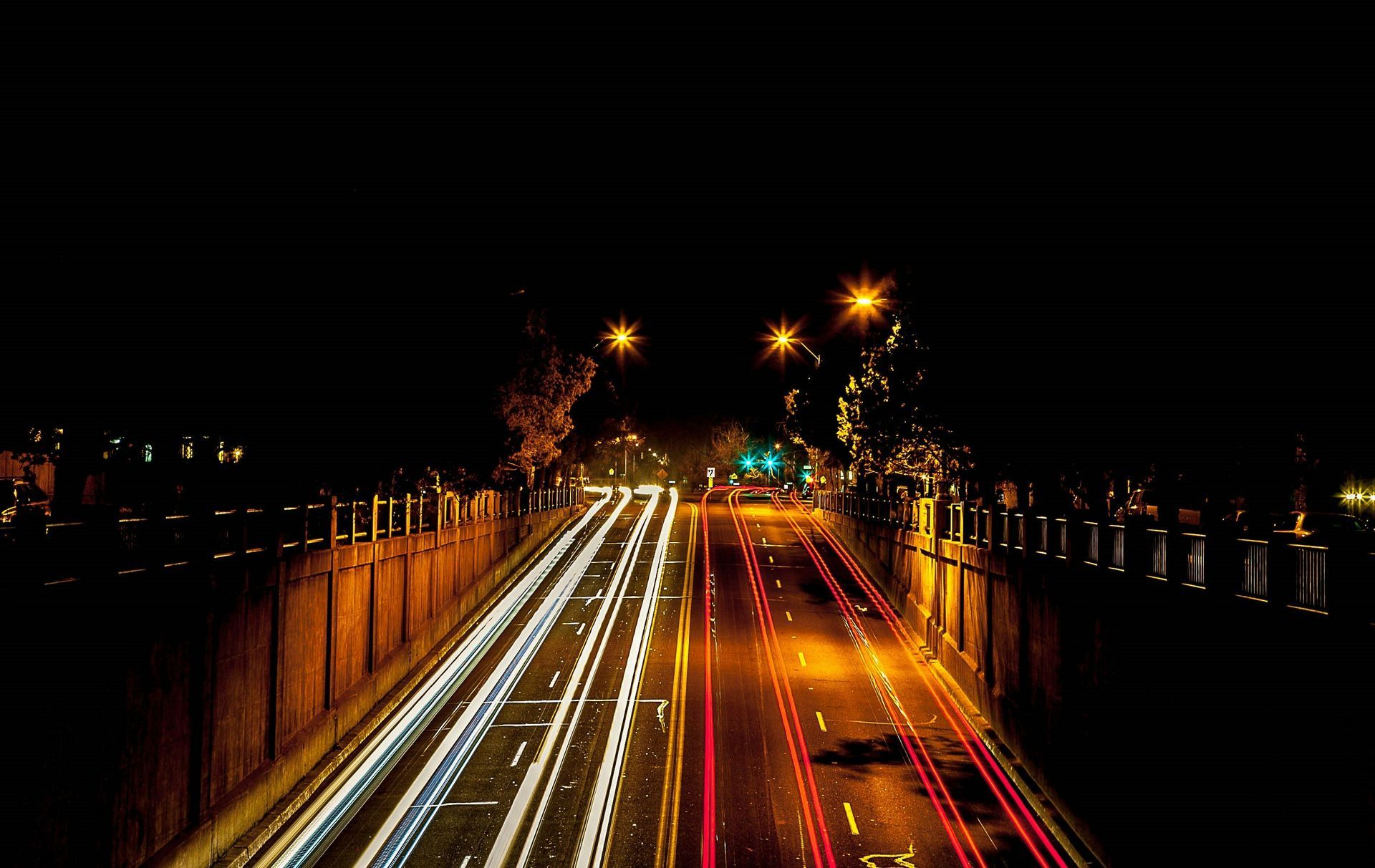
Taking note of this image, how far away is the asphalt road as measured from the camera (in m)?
14.2

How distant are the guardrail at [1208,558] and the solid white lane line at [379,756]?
11365 millimetres

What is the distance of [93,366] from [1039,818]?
2310 cm

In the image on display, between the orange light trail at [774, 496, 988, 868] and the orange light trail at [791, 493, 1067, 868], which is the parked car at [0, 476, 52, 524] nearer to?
the orange light trail at [774, 496, 988, 868]

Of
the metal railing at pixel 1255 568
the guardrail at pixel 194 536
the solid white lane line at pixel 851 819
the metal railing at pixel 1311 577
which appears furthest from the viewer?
the solid white lane line at pixel 851 819

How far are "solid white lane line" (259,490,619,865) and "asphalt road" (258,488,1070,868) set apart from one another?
233 millimetres

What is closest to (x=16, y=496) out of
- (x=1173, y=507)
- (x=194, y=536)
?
(x=194, y=536)

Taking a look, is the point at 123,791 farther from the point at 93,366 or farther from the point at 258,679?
the point at 93,366

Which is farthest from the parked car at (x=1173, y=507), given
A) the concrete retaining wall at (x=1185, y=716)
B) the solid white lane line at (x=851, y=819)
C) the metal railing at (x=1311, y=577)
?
the solid white lane line at (x=851, y=819)

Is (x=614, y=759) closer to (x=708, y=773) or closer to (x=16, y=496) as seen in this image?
(x=708, y=773)

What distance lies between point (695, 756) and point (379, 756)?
5.59 m

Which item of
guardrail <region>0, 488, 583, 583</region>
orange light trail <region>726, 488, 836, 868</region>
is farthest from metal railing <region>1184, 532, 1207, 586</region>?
guardrail <region>0, 488, 583, 583</region>

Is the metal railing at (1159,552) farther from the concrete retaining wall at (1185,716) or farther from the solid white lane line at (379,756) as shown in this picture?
the solid white lane line at (379,756)

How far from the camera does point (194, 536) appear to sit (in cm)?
1309

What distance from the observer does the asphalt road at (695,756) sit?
1423 centimetres
